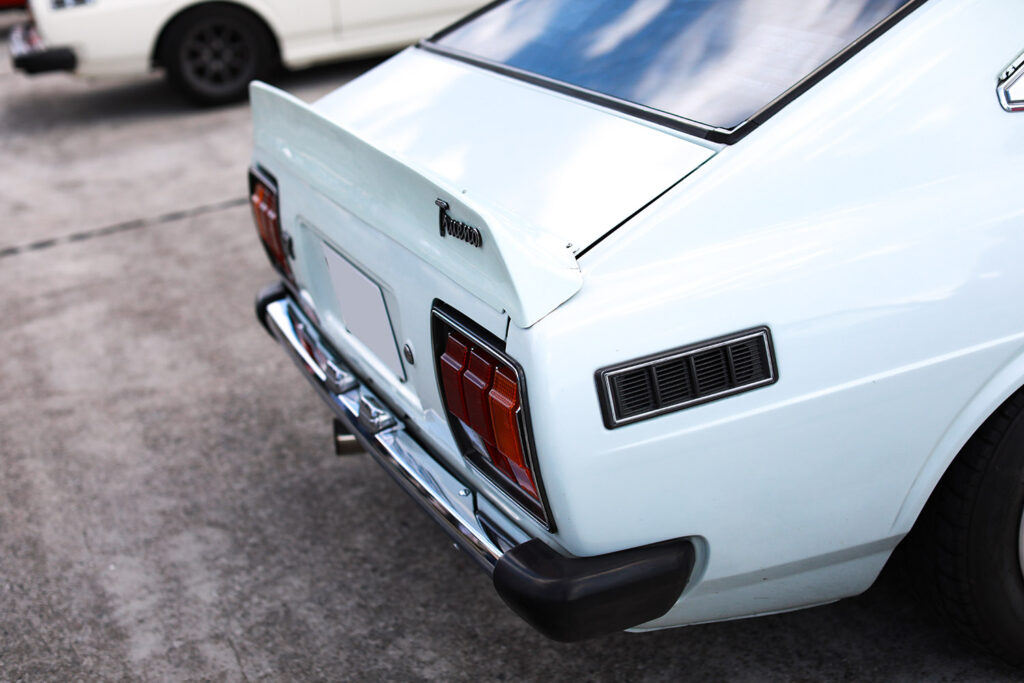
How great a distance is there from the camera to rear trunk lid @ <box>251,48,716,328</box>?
169cm

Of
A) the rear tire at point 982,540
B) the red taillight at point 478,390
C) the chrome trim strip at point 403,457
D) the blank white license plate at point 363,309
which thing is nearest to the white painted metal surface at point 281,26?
the chrome trim strip at point 403,457

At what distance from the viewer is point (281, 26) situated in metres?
6.79

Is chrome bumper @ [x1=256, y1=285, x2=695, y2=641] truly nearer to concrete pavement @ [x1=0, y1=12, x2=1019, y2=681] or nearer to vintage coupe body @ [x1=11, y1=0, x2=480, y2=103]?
concrete pavement @ [x1=0, y1=12, x2=1019, y2=681]

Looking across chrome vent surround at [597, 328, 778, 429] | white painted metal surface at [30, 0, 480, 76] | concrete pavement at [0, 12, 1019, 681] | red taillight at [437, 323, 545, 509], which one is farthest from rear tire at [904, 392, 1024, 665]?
white painted metal surface at [30, 0, 480, 76]

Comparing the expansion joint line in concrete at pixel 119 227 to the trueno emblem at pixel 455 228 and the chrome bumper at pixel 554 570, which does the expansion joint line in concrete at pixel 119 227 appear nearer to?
the chrome bumper at pixel 554 570

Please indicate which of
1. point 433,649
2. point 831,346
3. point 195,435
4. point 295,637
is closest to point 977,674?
point 831,346

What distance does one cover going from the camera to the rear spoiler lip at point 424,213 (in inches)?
64.5

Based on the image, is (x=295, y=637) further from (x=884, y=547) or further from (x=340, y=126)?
(x=884, y=547)

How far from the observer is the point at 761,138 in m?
1.79

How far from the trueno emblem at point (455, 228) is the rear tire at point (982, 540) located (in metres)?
1.00

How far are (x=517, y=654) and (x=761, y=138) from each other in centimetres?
129

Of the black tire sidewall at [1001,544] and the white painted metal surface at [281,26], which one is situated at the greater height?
the white painted metal surface at [281,26]

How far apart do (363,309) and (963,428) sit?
48.7 inches

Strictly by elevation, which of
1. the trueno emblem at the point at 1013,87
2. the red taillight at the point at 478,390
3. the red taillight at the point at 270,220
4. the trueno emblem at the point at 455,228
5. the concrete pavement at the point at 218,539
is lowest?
the concrete pavement at the point at 218,539
